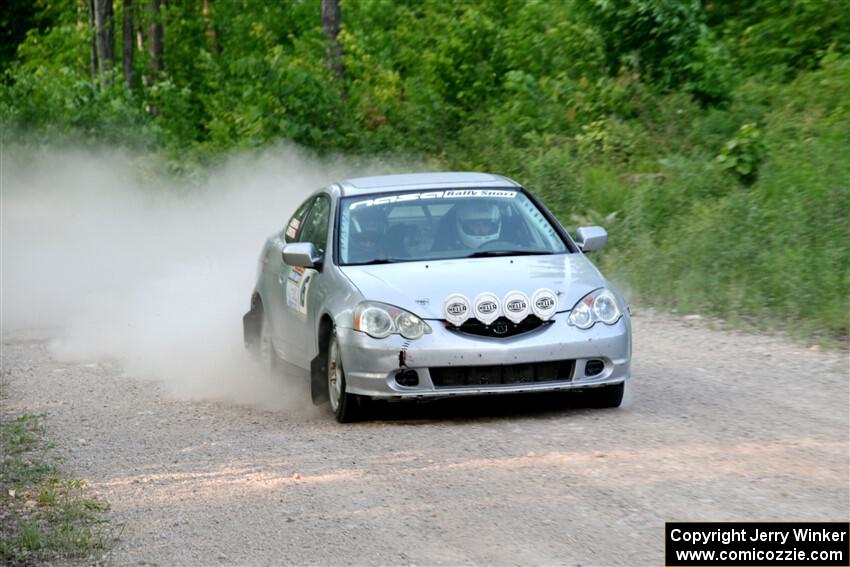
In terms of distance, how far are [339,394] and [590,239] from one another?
7.04 ft

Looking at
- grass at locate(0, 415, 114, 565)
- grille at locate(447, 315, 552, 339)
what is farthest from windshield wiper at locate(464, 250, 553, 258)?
grass at locate(0, 415, 114, 565)

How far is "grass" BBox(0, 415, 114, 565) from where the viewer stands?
634cm

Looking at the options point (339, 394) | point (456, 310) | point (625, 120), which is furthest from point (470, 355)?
point (625, 120)

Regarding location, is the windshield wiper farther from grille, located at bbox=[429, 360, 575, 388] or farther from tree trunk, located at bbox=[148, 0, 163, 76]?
tree trunk, located at bbox=[148, 0, 163, 76]

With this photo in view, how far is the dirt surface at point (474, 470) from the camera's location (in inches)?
247

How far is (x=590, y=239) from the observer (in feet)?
33.0

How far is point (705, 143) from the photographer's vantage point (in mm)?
19203

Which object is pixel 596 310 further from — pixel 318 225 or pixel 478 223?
pixel 318 225

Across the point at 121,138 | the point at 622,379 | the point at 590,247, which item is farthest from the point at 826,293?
the point at 121,138

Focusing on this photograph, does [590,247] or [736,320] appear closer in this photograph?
[590,247]

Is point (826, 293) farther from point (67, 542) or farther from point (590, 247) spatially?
point (67, 542)

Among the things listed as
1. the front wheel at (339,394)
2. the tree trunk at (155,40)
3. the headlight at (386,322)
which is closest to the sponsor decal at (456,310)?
the headlight at (386,322)

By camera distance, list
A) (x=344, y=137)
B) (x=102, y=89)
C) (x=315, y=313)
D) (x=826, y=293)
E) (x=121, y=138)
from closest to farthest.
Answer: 1. (x=315, y=313)
2. (x=826, y=293)
3. (x=344, y=137)
4. (x=121, y=138)
5. (x=102, y=89)

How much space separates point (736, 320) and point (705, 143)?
6506mm
